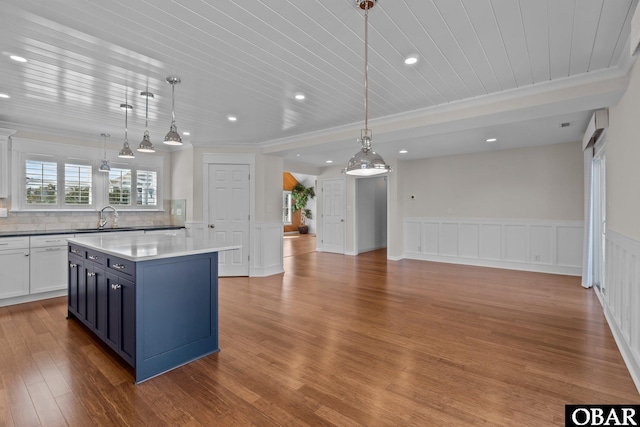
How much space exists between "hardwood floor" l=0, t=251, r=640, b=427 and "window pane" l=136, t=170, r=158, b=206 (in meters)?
2.28

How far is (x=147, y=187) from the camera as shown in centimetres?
606

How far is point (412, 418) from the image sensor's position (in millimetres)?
1911

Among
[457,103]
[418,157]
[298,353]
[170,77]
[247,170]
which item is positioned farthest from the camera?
[418,157]

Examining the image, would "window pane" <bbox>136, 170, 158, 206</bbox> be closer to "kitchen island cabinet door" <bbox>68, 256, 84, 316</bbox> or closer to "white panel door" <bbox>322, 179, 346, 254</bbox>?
"kitchen island cabinet door" <bbox>68, 256, 84, 316</bbox>

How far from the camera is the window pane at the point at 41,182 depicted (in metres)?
4.68

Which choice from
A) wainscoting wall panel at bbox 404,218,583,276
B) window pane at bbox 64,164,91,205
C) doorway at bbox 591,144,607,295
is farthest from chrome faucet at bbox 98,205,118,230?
doorway at bbox 591,144,607,295

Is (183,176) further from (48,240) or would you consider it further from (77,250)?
(77,250)

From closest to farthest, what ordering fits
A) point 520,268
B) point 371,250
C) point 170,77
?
point 170,77 → point 520,268 → point 371,250

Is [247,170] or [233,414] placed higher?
[247,170]

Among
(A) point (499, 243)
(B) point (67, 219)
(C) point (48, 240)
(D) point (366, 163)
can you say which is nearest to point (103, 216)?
(B) point (67, 219)

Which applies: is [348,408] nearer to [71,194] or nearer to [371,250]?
[71,194]

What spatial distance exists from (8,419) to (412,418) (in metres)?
2.53

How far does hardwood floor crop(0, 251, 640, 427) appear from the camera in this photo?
6.45ft

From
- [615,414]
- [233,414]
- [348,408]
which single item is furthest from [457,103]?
[233,414]
